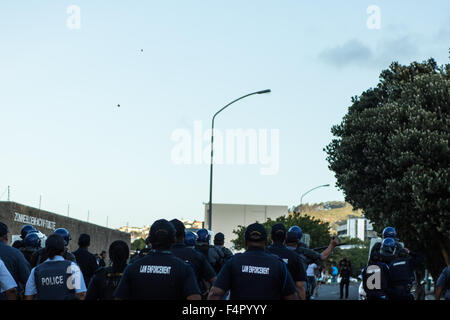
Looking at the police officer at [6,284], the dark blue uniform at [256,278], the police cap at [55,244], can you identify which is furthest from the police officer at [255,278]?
the police officer at [6,284]

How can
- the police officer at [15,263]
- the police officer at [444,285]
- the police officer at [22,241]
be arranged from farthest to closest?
the police officer at [22,241]
the police officer at [444,285]
the police officer at [15,263]

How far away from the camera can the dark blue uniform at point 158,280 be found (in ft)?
18.7

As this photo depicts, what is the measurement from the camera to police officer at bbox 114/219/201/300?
5.71m

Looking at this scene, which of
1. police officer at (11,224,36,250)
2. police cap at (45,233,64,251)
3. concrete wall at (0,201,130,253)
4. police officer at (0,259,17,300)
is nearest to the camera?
police cap at (45,233,64,251)

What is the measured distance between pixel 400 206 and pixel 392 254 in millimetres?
19213

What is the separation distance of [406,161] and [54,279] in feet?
75.9

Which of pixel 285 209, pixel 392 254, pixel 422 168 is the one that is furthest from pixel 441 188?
pixel 285 209

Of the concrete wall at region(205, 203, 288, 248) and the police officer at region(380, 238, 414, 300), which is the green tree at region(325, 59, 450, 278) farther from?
the concrete wall at region(205, 203, 288, 248)

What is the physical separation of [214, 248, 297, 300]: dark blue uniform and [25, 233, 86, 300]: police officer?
1.73 metres

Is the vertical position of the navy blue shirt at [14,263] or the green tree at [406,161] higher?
the green tree at [406,161]

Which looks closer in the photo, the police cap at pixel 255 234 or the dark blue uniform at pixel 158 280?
the dark blue uniform at pixel 158 280

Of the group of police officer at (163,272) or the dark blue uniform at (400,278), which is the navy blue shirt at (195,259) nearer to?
the group of police officer at (163,272)

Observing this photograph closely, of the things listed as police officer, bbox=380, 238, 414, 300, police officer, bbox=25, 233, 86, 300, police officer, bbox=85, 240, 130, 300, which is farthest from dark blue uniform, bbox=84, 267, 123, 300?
police officer, bbox=380, 238, 414, 300
